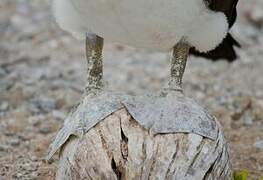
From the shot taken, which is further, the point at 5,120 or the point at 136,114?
the point at 5,120

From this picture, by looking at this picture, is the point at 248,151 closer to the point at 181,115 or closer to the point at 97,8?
the point at 181,115

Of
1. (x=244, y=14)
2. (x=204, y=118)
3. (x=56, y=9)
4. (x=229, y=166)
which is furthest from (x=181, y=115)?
(x=244, y=14)

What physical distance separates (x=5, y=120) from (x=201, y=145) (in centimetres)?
201

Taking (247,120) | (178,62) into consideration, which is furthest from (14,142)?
(247,120)

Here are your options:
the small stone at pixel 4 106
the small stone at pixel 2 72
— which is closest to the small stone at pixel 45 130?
the small stone at pixel 4 106

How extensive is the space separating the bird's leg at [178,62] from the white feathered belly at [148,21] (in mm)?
50

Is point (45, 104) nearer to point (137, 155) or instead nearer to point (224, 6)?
point (224, 6)

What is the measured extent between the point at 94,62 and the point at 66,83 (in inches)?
66.6

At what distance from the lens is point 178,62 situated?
360 centimetres

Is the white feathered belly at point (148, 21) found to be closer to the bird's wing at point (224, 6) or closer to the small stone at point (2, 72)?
the bird's wing at point (224, 6)

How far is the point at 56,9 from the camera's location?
3.79 metres

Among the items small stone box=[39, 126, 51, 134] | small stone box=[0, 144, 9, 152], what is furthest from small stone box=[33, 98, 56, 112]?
small stone box=[0, 144, 9, 152]

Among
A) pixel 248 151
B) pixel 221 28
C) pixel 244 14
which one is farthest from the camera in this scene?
pixel 244 14

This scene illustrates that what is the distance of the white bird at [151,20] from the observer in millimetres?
3160
